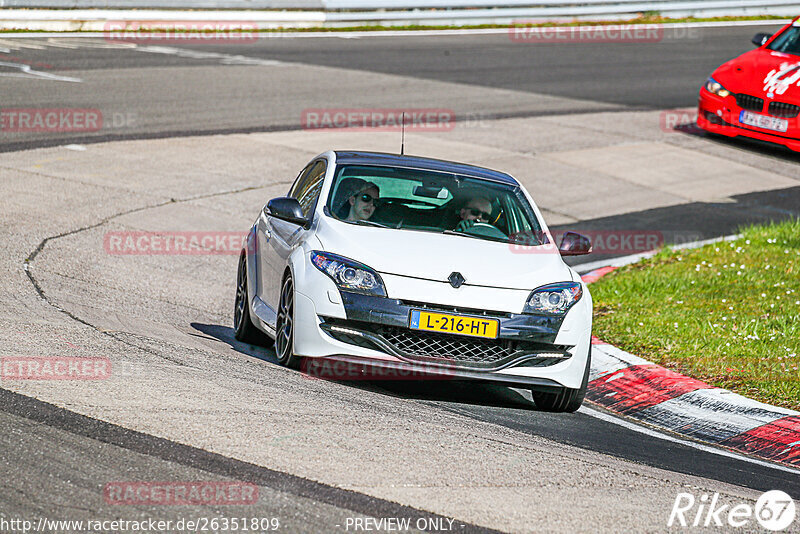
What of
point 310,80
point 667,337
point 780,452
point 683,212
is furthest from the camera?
point 310,80

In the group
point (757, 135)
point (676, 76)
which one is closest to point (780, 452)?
point (757, 135)

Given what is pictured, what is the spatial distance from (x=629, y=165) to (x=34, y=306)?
35.3 ft

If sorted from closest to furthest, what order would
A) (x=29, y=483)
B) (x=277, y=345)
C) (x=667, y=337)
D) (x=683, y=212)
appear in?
(x=29, y=483) → (x=277, y=345) → (x=667, y=337) → (x=683, y=212)

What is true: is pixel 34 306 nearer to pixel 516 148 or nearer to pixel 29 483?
pixel 29 483

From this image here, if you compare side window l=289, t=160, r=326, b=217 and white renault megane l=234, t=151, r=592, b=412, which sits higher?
side window l=289, t=160, r=326, b=217

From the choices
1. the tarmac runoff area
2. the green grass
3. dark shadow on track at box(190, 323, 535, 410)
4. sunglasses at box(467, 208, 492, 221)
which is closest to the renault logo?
dark shadow on track at box(190, 323, 535, 410)

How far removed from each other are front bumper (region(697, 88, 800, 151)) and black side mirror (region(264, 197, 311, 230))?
1134 cm

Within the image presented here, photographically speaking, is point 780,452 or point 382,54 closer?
point 780,452

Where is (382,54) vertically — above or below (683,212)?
above

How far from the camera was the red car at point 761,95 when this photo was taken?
16891 mm

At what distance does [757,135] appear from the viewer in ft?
57.1

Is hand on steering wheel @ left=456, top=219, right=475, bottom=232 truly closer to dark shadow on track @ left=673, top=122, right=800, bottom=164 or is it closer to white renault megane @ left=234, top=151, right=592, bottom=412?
white renault megane @ left=234, top=151, right=592, bottom=412

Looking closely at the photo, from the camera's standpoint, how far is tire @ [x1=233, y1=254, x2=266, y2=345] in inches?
335

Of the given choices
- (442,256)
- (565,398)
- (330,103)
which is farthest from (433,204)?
(330,103)
